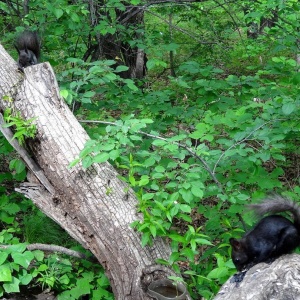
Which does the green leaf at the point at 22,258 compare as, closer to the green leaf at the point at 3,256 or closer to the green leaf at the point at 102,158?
the green leaf at the point at 3,256

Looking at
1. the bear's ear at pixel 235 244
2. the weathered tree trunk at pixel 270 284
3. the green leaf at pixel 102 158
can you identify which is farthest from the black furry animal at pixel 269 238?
the green leaf at pixel 102 158

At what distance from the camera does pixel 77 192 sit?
337 centimetres

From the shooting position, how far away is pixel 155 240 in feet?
10.5

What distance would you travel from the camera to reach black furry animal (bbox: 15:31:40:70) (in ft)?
16.2

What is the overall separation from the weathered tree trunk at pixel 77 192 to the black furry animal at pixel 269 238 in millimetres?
524

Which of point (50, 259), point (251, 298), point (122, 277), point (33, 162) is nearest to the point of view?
point (251, 298)

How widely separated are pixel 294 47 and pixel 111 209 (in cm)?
241

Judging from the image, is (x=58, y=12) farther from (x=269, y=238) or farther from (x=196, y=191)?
(x=269, y=238)

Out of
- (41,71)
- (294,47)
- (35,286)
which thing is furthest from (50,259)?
(294,47)

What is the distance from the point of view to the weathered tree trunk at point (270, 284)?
2.39 meters

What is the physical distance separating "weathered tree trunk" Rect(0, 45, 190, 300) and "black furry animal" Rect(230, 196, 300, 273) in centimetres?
52

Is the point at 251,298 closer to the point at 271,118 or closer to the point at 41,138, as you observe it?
the point at 271,118

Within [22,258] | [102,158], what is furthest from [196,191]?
[22,258]

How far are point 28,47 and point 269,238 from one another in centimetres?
345
